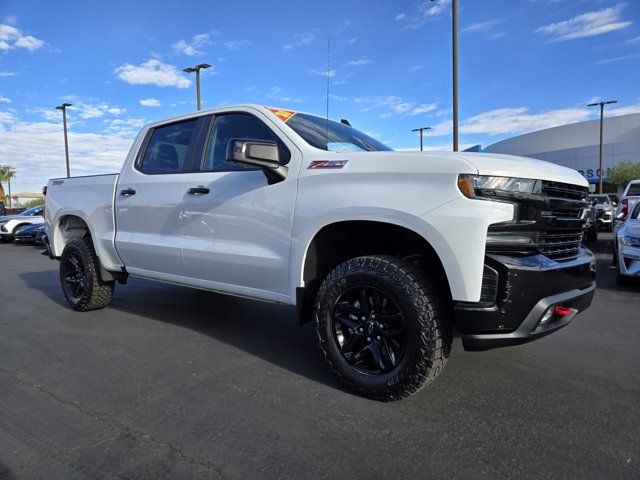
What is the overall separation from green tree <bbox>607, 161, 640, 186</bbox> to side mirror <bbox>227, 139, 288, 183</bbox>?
50364 mm

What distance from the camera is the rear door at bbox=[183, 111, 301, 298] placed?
3.33 metres

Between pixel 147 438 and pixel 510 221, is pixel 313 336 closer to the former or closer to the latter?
pixel 147 438

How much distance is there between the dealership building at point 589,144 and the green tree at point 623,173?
2158 mm

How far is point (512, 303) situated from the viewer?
2.46 m

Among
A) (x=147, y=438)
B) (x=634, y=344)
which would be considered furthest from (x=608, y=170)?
(x=147, y=438)

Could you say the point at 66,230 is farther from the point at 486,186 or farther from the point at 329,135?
the point at 486,186

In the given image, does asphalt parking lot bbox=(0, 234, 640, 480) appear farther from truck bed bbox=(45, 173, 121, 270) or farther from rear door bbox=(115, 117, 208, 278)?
truck bed bbox=(45, 173, 121, 270)

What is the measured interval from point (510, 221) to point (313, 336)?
2.40 m

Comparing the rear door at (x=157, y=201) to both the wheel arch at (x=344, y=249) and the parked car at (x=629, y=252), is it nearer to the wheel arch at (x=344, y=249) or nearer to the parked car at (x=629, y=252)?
the wheel arch at (x=344, y=249)

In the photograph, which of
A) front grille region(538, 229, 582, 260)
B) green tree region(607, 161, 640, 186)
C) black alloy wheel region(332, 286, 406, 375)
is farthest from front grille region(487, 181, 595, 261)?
green tree region(607, 161, 640, 186)

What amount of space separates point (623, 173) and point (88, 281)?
170 feet

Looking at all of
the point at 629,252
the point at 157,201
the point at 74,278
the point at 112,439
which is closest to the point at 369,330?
the point at 112,439

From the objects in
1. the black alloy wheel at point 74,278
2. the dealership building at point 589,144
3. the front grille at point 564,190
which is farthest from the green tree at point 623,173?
the black alloy wheel at point 74,278

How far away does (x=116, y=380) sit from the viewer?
131 inches
